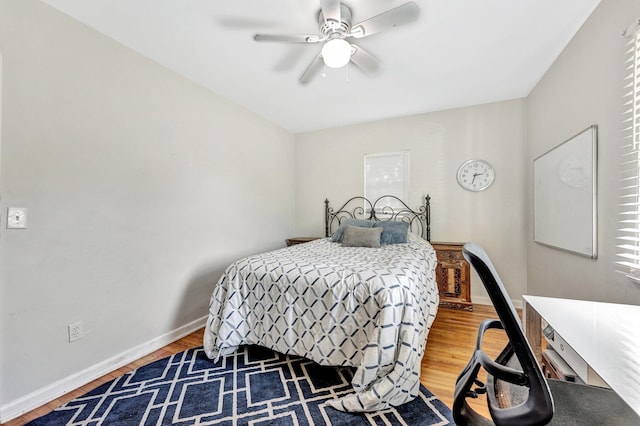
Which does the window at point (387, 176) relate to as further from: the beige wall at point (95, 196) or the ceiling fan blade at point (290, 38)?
the ceiling fan blade at point (290, 38)

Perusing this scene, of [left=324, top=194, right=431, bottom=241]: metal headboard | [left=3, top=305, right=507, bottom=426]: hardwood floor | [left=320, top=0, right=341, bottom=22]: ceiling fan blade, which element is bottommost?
[left=3, top=305, right=507, bottom=426]: hardwood floor

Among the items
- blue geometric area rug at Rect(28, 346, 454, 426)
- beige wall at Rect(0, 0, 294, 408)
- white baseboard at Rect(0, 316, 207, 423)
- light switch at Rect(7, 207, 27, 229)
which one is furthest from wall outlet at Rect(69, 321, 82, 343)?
light switch at Rect(7, 207, 27, 229)

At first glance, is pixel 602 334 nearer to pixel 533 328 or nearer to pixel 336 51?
pixel 533 328

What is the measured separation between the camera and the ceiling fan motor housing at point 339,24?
1691 mm

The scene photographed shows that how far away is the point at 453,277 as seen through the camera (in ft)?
10.5

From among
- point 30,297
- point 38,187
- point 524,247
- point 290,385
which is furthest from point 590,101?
point 30,297

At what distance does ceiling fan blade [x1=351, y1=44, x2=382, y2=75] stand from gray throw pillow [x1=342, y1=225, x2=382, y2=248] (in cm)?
167

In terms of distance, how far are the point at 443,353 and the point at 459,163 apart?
235 cm

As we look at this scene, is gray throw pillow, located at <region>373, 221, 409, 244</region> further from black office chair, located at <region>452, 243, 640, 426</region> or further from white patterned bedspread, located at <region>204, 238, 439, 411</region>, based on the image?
black office chair, located at <region>452, 243, 640, 426</region>

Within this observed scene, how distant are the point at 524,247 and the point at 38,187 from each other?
14.8 ft

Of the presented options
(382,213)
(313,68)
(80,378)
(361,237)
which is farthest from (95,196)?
(382,213)

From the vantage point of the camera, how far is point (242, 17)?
1.85m

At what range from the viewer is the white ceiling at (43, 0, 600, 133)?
1.78 metres

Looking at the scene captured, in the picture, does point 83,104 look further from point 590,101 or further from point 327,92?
point 590,101
